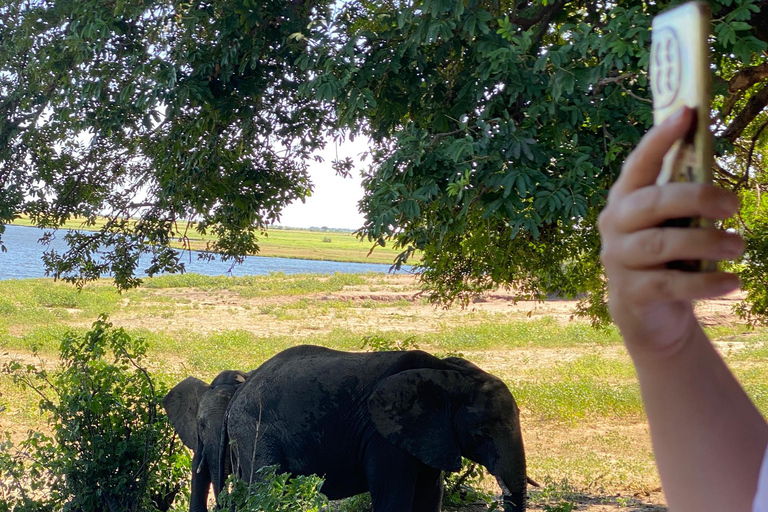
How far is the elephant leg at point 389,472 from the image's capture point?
6.08m

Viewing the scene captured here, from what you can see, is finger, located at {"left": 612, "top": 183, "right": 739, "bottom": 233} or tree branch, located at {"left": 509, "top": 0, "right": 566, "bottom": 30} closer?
finger, located at {"left": 612, "top": 183, "right": 739, "bottom": 233}

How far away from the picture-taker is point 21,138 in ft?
22.6

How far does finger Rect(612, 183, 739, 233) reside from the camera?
2.47 ft

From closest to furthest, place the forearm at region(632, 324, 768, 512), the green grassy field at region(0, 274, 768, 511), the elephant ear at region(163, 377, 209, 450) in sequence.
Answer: the forearm at region(632, 324, 768, 512) < the elephant ear at region(163, 377, 209, 450) < the green grassy field at region(0, 274, 768, 511)

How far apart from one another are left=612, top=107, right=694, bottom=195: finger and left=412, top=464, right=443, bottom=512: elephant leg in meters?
6.03

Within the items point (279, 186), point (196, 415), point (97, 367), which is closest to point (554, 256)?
point (279, 186)

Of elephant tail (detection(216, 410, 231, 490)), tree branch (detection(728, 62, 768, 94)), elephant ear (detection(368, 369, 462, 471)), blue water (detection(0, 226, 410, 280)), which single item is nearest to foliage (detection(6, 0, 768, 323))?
tree branch (detection(728, 62, 768, 94))

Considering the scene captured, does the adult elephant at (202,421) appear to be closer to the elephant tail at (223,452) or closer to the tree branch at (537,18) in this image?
the elephant tail at (223,452)

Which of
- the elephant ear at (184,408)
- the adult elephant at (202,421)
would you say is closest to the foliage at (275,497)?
the adult elephant at (202,421)

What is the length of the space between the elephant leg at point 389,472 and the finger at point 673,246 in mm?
5562

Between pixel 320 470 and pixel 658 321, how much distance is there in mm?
5992

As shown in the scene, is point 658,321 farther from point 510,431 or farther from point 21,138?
point 21,138

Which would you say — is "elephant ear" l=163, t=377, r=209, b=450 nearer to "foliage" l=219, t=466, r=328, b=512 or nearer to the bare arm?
"foliage" l=219, t=466, r=328, b=512

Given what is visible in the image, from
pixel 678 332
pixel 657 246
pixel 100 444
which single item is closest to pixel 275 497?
pixel 100 444
